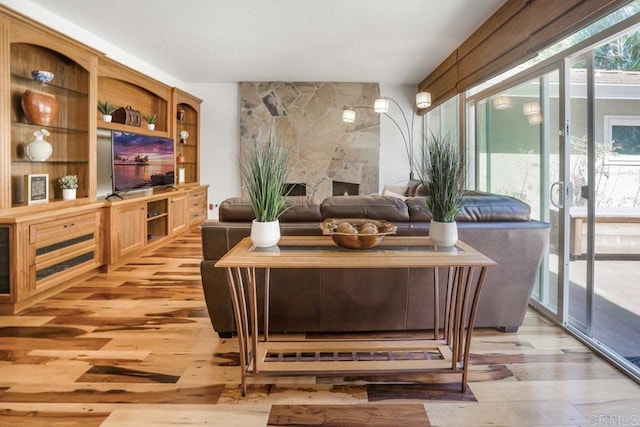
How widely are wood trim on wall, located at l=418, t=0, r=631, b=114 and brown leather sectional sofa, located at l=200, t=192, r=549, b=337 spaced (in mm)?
1183

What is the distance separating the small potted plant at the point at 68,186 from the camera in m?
3.57

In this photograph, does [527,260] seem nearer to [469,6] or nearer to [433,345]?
[433,345]

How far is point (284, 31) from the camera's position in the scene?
4016mm

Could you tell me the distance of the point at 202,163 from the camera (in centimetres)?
681

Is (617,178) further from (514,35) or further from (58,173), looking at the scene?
(58,173)

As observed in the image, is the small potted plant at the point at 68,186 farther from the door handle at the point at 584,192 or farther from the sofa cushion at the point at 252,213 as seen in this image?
the door handle at the point at 584,192

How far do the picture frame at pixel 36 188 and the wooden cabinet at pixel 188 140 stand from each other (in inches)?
112

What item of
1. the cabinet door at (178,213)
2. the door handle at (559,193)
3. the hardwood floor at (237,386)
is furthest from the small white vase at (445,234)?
the cabinet door at (178,213)

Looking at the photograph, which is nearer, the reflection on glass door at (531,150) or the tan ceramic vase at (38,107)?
the reflection on glass door at (531,150)

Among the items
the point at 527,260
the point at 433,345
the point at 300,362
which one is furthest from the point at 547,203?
the point at 300,362

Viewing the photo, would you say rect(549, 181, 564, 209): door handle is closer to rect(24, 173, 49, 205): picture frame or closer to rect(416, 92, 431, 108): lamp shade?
rect(416, 92, 431, 108): lamp shade

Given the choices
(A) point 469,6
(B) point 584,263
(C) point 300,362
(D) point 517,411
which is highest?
(A) point 469,6

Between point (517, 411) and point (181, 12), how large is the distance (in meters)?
3.89

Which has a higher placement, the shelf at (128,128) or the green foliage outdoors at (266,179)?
the shelf at (128,128)
